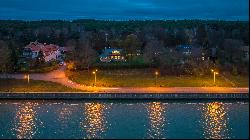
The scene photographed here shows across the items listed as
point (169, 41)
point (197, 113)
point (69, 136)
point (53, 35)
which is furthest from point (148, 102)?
point (53, 35)

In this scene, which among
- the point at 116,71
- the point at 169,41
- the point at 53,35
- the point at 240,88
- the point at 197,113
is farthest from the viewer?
the point at 53,35

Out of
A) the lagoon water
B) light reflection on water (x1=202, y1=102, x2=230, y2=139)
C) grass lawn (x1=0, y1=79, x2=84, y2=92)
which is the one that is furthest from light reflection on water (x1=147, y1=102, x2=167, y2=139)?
grass lawn (x1=0, y1=79, x2=84, y2=92)

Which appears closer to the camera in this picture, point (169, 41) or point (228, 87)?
point (228, 87)

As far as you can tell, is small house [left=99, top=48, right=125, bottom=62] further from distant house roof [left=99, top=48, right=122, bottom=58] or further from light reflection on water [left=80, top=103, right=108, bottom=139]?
light reflection on water [left=80, top=103, right=108, bottom=139]

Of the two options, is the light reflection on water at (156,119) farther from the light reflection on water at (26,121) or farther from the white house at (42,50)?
the white house at (42,50)

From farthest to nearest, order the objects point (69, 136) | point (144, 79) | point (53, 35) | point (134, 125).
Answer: point (53, 35)
point (144, 79)
point (134, 125)
point (69, 136)

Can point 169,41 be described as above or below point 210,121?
above

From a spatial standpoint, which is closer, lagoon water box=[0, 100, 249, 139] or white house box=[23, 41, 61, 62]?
Result: lagoon water box=[0, 100, 249, 139]

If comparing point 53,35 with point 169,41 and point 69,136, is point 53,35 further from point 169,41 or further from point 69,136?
point 69,136
